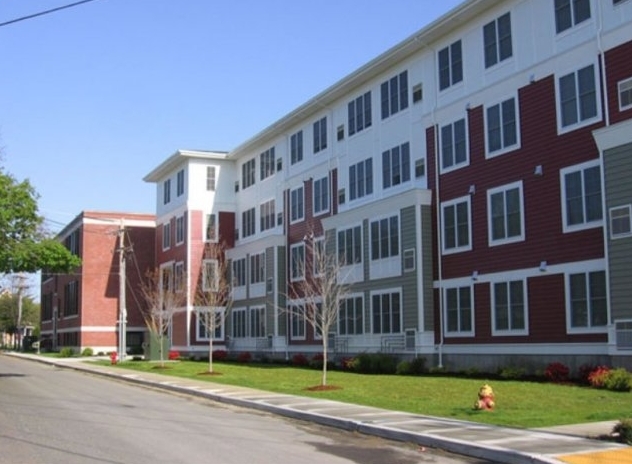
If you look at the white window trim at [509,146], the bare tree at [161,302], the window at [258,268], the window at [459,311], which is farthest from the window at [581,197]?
the window at [258,268]

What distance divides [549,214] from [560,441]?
15073mm

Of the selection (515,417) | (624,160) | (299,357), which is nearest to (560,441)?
(515,417)

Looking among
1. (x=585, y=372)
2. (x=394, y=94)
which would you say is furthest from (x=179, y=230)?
(x=585, y=372)

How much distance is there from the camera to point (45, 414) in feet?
56.9

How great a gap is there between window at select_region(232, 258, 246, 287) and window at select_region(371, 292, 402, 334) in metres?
16.4

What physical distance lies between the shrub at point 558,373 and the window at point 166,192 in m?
38.9

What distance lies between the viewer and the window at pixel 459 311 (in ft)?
98.1

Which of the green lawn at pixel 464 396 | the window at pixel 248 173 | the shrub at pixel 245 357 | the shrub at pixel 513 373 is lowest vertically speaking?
the shrub at pixel 245 357

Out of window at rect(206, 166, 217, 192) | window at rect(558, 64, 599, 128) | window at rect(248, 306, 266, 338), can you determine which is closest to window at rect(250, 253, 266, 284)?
window at rect(248, 306, 266, 338)

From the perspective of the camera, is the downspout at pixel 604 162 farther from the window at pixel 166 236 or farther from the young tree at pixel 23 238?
the window at pixel 166 236

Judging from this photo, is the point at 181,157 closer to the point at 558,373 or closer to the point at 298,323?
the point at 298,323

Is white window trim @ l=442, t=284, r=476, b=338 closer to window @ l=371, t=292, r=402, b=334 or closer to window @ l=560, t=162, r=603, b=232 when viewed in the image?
window @ l=371, t=292, r=402, b=334

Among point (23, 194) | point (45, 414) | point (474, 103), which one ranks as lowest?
point (45, 414)

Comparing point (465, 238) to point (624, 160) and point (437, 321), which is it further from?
point (624, 160)
